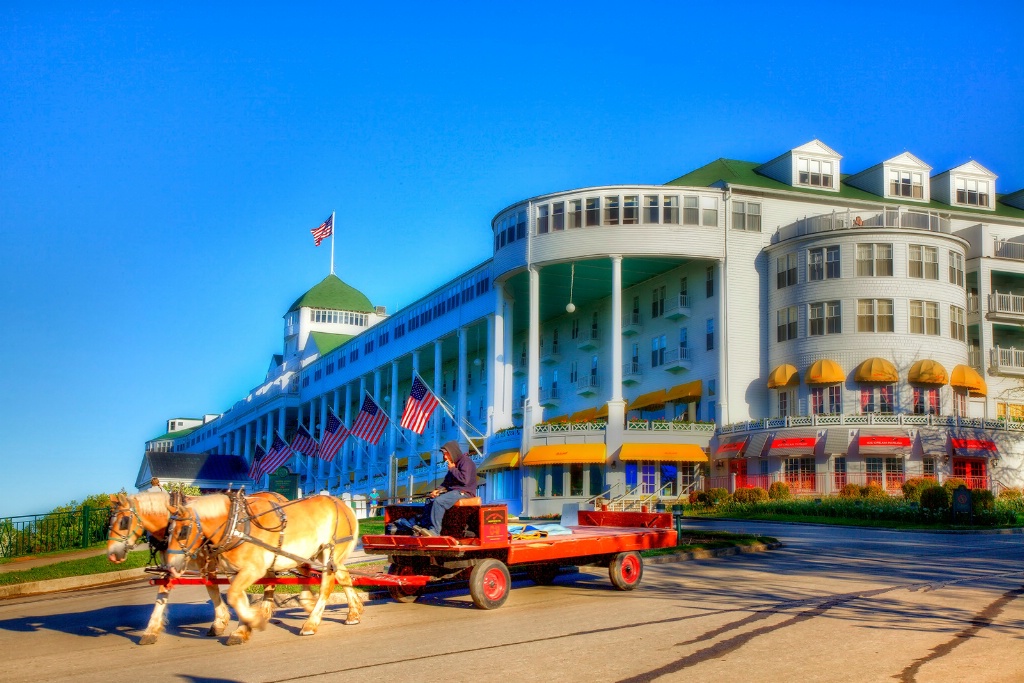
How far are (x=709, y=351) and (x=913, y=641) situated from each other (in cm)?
4530

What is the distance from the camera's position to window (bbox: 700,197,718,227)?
56.4 m

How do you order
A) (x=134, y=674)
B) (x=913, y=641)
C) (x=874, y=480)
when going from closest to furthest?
(x=134, y=674) < (x=913, y=641) < (x=874, y=480)

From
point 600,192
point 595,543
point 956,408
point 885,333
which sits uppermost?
point 600,192

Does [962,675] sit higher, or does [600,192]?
[600,192]

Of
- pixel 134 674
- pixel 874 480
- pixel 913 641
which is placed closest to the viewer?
pixel 134 674

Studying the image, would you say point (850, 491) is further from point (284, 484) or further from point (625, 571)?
point (284, 484)

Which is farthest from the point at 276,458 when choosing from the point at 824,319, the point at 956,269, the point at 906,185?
the point at 906,185

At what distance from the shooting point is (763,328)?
5656 centimetres

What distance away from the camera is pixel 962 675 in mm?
10336

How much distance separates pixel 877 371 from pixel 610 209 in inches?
610

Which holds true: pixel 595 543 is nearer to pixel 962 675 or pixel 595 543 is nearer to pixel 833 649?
pixel 833 649

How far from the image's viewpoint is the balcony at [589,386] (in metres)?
65.1

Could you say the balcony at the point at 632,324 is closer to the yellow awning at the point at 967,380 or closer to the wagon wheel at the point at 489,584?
the yellow awning at the point at 967,380

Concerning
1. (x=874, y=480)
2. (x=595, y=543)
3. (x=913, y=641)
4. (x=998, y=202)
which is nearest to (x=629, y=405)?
(x=874, y=480)
